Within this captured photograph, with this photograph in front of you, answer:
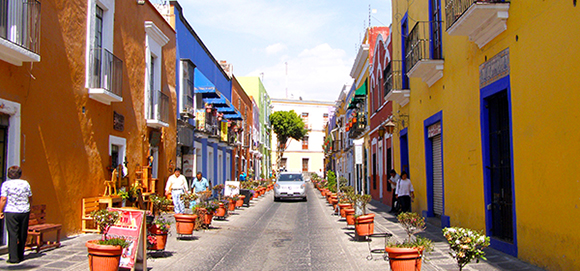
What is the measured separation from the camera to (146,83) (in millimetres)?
15414

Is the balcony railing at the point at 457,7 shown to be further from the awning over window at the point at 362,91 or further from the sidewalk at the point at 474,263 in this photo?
the awning over window at the point at 362,91

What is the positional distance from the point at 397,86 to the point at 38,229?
39.9ft

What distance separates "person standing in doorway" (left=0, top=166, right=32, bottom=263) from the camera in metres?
7.30

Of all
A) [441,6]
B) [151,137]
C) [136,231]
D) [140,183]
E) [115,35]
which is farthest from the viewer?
[151,137]

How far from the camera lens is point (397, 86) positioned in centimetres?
1653

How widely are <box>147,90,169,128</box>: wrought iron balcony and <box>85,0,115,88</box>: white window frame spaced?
11.1 ft

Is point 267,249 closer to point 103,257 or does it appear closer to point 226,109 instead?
point 103,257

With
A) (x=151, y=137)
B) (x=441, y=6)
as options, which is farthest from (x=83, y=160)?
(x=441, y=6)

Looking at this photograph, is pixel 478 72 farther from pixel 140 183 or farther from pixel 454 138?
pixel 140 183

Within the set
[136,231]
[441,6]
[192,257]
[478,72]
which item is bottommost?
[192,257]

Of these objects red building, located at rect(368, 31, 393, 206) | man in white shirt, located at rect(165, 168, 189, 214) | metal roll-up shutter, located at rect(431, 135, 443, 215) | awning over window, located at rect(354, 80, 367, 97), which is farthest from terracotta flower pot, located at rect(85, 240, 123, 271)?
awning over window, located at rect(354, 80, 367, 97)

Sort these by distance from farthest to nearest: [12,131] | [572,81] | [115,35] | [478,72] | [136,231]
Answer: [115,35], [478,72], [12,131], [136,231], [572,81]

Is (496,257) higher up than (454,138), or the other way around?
(454,138)

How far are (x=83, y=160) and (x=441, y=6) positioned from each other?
9.50 meters
